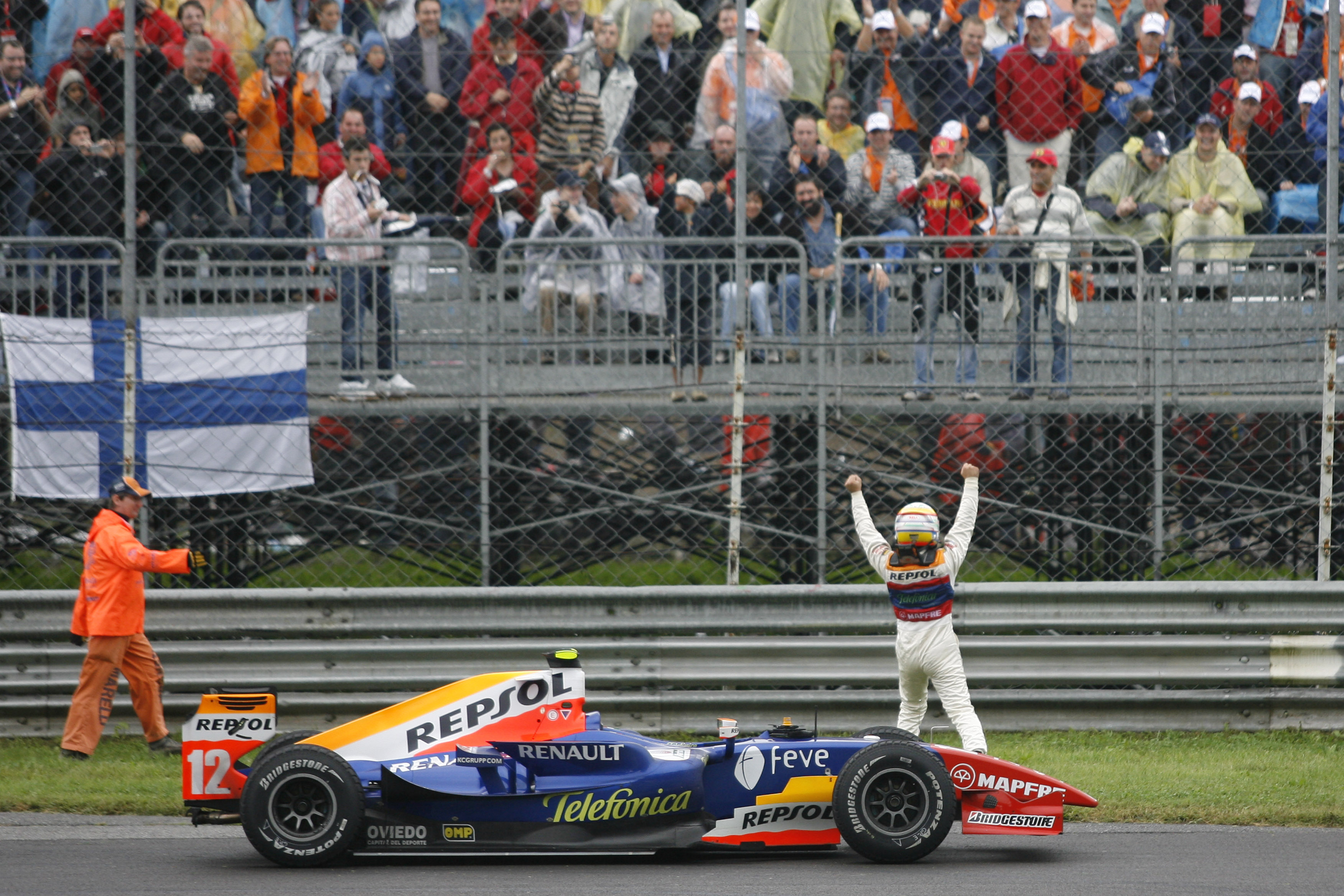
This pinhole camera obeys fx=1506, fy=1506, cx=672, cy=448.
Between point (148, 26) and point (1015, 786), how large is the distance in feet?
24.0

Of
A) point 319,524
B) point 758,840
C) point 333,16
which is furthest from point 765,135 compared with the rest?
point 758,840

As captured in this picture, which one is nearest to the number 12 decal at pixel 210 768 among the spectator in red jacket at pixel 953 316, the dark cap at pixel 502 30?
the spectator in red jacket at pixel 953 316

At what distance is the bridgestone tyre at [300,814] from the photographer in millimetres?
5891

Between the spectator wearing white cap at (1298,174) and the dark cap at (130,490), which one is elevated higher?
the spectator wearing white cap at (1298,174)

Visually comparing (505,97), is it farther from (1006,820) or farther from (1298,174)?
(1006,820)

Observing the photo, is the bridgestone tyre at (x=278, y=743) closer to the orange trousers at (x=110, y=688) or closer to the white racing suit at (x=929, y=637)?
the orange trousers at (x=110, y=688)

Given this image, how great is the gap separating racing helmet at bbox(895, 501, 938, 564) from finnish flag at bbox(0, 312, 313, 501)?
3.36 meters

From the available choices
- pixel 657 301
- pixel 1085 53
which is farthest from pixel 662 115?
pixel 1085 53

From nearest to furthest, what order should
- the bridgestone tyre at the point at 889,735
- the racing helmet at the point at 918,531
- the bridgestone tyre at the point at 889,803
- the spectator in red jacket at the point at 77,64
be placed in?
the bridgestone tyre at the point at 889,803 → the bridgestone tyre at the point at 889,735 → the racing helmet at the point at 918,531 → the spectator in red jacket at the point at 77,64

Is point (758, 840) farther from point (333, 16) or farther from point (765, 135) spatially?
point (333, 16)

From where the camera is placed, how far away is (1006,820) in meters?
5.96

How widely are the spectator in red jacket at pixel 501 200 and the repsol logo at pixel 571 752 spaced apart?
14.8ft

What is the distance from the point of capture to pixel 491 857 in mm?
6312

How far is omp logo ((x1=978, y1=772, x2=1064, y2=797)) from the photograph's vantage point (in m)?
5.95
